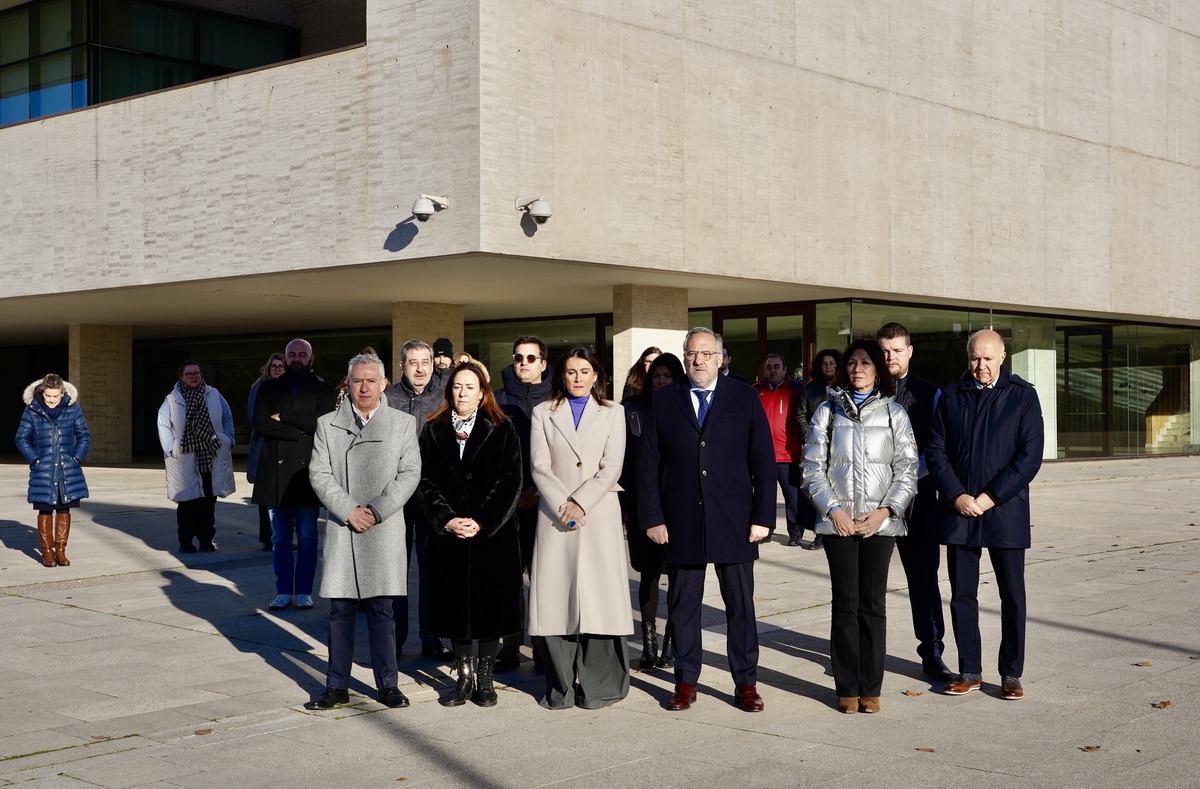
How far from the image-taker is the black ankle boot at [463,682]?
22.0 ft

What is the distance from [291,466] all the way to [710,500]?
14.0 ft

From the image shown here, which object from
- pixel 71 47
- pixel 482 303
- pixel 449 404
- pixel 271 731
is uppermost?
pixel 71 47

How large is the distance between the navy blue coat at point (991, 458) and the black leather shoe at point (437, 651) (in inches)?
117

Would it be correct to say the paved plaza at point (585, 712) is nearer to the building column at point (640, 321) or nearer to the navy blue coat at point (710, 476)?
the navy blue coat at point (710, 476)

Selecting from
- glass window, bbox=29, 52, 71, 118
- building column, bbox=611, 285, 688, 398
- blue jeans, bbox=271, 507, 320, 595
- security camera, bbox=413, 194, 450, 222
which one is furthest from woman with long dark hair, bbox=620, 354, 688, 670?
glass window, bbox=29, 52, 71, 118

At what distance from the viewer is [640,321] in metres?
21.2

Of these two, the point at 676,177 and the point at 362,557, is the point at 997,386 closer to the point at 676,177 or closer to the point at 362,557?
the point at 362,557

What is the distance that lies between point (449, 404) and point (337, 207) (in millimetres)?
12281

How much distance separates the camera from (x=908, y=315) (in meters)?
25.7

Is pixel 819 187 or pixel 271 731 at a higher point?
pixel 819 187

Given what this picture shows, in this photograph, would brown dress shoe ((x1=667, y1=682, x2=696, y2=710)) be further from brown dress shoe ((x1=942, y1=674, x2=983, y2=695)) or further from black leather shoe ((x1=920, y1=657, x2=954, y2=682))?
black leather shoe ((x1=920, y1=657, x2=954, y2=682))

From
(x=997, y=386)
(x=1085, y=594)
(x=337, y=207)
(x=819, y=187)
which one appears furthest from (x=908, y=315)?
(x=997, y=386)

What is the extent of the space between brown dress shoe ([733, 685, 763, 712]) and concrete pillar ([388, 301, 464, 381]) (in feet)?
56.8

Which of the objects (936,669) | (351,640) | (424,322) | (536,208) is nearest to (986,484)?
(936,669)
